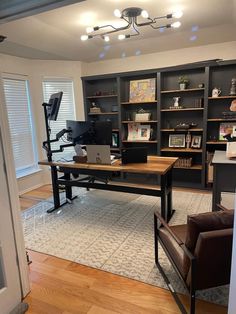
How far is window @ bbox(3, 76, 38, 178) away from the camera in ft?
13.4

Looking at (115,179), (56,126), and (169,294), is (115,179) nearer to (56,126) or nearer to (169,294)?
(56,126)

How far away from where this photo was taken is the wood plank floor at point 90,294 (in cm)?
174

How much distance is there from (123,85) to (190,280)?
3.90 metres

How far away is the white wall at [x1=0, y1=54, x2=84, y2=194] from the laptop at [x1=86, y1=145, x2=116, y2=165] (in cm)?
197

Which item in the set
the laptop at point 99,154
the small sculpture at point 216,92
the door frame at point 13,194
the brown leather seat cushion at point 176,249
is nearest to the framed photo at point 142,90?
the small sculpture at point 216,92

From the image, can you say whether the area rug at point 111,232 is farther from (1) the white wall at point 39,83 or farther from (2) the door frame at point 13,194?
(1) the white wall at point 39,83

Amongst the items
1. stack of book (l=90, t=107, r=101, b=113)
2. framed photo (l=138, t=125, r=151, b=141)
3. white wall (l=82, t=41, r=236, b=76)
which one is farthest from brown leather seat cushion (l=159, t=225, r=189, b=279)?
stack of book (l=90, t=107, r=101, b=113)

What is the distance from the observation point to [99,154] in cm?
296

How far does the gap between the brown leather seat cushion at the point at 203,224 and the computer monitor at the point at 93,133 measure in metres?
1.81

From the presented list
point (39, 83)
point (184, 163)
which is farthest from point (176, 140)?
point (39, 83)

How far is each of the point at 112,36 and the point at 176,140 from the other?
83.9 inches

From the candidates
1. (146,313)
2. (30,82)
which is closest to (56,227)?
(146,313)

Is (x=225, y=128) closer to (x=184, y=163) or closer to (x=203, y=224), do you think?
(x=184, y=163)

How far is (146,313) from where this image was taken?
1.70 meters
